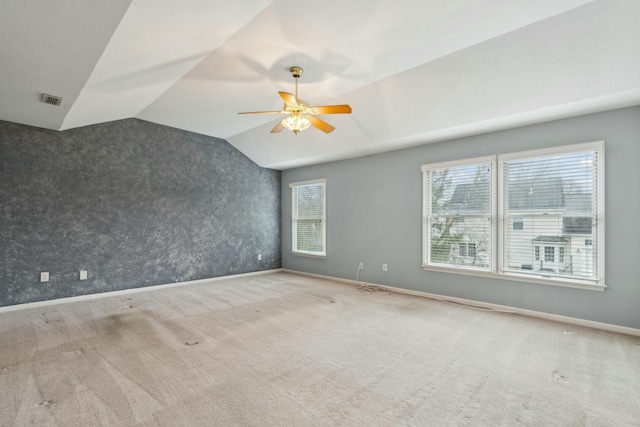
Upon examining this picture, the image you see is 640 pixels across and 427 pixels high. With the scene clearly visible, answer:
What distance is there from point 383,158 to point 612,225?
10.4ft

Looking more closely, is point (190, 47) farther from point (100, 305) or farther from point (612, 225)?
point (612, 225)

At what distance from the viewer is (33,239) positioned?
4.20 meters

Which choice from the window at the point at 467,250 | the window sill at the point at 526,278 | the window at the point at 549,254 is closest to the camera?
the window sill at the point at 526,278

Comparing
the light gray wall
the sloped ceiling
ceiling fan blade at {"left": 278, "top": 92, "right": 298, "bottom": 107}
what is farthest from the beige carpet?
the sloped ceiling

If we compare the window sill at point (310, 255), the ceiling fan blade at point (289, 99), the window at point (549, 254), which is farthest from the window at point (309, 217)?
the window at point (549, 254)

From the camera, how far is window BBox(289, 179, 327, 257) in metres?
6.49

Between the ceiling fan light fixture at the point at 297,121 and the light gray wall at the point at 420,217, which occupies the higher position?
Result: the ceiling fan light fixture at the point at 297,121

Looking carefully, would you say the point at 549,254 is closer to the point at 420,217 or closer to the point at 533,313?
the point at 533,313

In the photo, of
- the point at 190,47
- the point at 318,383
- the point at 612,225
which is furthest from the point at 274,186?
the point at 612,225

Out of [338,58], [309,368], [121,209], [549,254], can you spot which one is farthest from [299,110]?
[121,209]

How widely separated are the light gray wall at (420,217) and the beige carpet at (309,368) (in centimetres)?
35

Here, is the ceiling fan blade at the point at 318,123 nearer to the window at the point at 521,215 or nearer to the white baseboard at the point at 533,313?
the window at the point at 521,215

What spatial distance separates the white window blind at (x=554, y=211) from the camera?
3441 millimetres

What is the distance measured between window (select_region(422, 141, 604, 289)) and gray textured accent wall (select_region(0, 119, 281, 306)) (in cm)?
396
